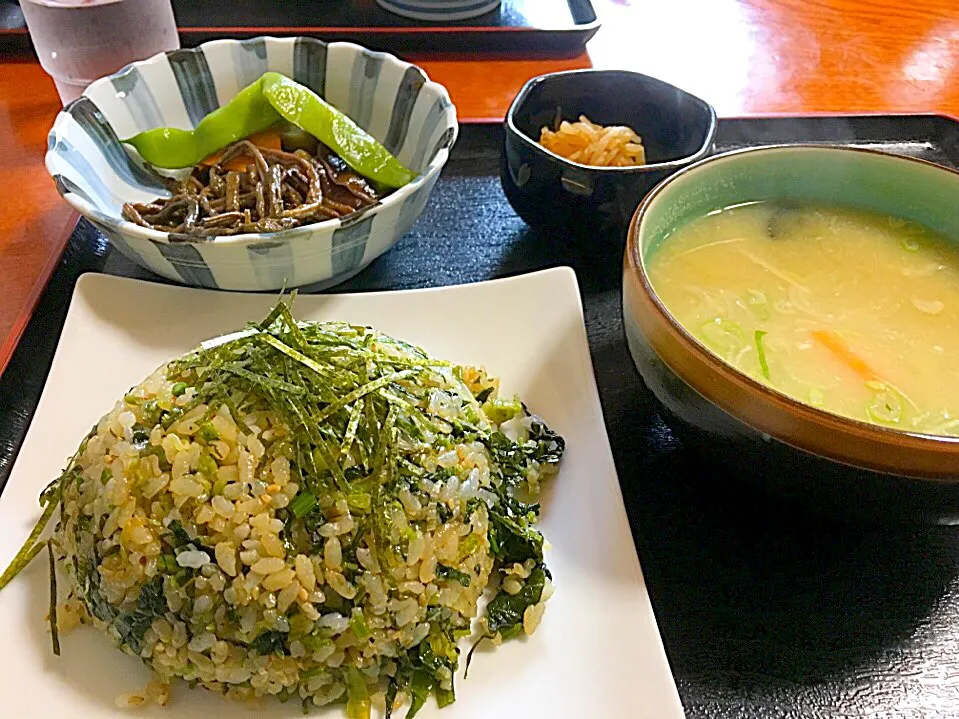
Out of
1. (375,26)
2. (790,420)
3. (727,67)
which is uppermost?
(790,420)

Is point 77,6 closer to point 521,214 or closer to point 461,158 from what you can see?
point 461,158

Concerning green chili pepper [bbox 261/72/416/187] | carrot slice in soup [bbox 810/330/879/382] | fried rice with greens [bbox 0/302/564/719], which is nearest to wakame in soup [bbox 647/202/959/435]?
carrot slice in soup [bbox 810/330/879/382]

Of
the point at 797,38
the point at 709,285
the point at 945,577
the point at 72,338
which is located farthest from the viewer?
the point at 797,38

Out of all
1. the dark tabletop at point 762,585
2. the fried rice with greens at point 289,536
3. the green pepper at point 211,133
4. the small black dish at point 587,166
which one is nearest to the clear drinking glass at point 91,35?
the green pepper at point 211,133

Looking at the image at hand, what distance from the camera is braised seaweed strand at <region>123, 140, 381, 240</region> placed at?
2.06 meters

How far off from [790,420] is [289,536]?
30.3 inches

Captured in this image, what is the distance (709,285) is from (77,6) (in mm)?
2097

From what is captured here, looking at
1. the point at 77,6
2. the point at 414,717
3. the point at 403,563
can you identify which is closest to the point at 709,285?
the point at 403,563

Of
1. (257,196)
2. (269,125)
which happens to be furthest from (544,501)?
(269,125)

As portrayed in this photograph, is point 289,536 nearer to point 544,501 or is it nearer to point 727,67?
point 544,501

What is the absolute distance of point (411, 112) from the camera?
2.31m

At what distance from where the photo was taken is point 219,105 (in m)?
2.45

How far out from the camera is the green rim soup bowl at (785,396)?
1215mm

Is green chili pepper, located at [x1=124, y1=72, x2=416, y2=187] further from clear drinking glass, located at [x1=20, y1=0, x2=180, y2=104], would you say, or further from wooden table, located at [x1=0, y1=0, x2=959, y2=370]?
clear drinking glass, located at [x1=20, y1=0, x2=180, y2=104]
